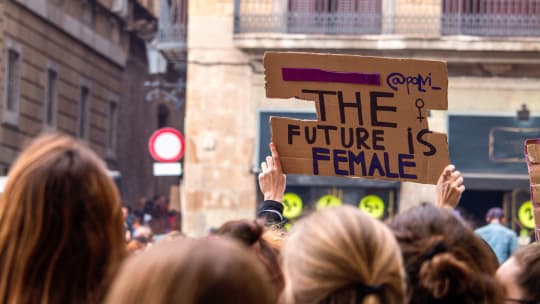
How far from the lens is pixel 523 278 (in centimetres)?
469

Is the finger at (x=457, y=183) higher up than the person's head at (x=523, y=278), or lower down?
higher up

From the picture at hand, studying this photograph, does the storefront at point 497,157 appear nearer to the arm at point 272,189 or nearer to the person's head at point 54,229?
the arm at point 272,189

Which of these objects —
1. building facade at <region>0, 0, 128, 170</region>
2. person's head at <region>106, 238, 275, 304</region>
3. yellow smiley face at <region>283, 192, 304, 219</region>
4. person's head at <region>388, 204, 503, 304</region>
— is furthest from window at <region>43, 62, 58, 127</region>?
person's head at <region>106, 238, 275, 304</region>

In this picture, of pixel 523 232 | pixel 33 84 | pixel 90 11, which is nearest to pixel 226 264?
pixel 523 232

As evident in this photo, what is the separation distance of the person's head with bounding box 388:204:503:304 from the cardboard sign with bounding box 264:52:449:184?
2.23 meters

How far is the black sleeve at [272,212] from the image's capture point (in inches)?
225

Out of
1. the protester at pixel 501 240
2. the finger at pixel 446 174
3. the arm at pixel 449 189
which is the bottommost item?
the protester at pixel 501 240

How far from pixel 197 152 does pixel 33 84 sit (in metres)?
6.96

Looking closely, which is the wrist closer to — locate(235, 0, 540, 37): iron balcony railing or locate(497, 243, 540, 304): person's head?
locate(497, 243, 540, 304): person's head

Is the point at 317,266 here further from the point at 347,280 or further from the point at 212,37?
the point at 212,37

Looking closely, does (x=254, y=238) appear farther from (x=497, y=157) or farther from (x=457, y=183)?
(x=497, y=157)

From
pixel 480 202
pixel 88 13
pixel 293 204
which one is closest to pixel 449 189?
pixel 293 204

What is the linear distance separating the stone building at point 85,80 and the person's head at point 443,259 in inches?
829

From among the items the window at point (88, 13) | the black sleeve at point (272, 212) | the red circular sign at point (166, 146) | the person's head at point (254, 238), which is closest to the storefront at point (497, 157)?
the red circular sign at point (166, 146)
